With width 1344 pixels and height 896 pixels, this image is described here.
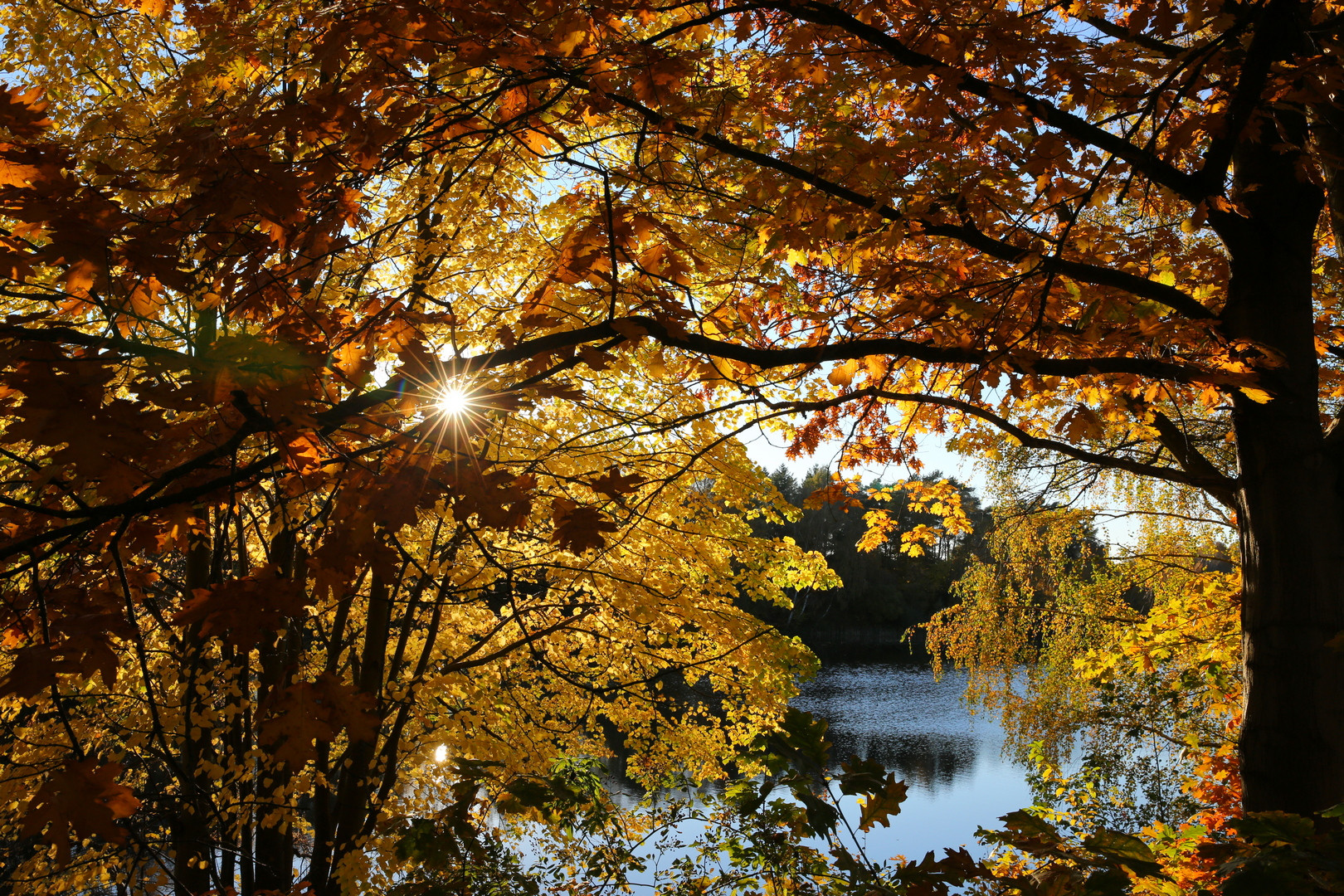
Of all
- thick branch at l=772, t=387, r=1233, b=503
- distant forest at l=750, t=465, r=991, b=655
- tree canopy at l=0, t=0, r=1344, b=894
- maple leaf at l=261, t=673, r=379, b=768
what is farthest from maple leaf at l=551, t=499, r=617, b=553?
distant forest at l=750, t=465, r=991, b=655

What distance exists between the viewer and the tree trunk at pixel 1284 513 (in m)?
2.55

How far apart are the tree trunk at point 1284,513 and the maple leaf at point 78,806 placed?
3.38 m

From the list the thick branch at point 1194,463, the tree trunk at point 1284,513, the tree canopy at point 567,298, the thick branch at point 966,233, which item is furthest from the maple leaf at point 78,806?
the thick branch at point 1194,463

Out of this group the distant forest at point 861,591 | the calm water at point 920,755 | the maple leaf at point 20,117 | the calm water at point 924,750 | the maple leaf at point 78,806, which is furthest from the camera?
the distant forest at point 861,591

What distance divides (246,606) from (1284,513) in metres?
3.37

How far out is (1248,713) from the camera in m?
2.73

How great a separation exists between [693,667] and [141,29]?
5388 millimetres

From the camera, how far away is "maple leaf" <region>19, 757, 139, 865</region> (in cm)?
139

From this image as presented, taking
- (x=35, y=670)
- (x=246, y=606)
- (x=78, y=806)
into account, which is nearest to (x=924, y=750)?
(x=246, y=606)

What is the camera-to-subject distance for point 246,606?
1.76 metres

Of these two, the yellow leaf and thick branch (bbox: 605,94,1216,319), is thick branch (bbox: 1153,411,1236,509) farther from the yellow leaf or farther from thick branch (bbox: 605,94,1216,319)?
the yellow leaf

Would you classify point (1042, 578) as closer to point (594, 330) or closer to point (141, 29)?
point (594, 330)

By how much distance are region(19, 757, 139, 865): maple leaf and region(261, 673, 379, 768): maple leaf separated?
279 millimetres

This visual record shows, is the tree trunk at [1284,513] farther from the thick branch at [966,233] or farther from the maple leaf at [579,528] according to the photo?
the maple leaf at [579,528]
